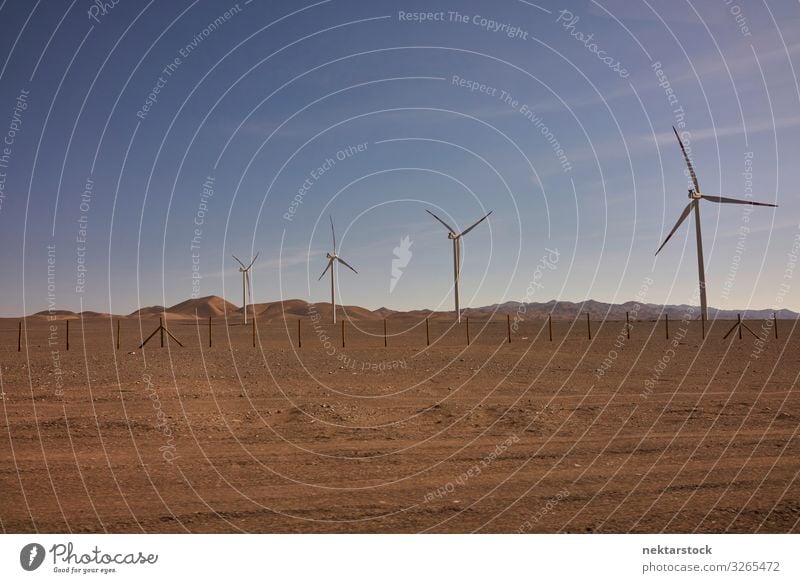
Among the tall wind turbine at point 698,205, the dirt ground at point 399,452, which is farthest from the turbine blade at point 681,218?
the dirt ground at point 399,452

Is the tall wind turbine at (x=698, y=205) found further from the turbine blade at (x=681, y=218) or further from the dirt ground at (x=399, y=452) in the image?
the dirt ground at (x=399, y=452)

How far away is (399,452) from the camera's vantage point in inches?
631

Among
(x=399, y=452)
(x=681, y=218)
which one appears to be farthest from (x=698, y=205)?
(x=399, y=452)

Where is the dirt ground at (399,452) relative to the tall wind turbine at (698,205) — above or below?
below

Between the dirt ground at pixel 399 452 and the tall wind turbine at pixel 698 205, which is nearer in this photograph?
the dirt ground at pixel 399 452

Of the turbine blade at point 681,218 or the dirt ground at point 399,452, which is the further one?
the turbine blade at point 681,218

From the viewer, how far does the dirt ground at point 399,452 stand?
429 inches

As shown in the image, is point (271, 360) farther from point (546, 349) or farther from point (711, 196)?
point (711, 196)

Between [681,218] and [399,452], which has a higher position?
[681,218]

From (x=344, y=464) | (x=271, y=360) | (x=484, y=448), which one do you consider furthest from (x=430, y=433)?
(x=271, y=360)

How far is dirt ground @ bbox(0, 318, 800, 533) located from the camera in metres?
10.9

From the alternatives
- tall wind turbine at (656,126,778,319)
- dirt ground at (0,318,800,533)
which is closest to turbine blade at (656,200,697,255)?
tall wind turbine at (656,126,778,319)

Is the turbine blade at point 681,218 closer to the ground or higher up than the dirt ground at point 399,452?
higher up

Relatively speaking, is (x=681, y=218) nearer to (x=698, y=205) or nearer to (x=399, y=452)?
(x=698, y=205)
